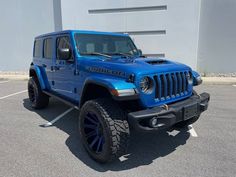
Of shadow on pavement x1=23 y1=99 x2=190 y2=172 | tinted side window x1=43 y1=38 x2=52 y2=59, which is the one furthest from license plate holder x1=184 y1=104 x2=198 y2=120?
tinted side window x1=43 y1=38 x2=52 y2=59

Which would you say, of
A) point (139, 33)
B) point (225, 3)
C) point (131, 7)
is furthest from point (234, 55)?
point (131, 7)

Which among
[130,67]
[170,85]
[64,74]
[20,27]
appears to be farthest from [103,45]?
[20,27]

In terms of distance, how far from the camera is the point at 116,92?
304cm

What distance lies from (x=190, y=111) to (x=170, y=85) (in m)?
0.48

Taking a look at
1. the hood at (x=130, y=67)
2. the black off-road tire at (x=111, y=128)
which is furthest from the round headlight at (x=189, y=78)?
the black off-road tire at (x=111, y=128)

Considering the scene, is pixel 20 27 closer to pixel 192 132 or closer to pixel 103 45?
pixel 103 45

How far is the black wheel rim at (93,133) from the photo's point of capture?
3.48 meters

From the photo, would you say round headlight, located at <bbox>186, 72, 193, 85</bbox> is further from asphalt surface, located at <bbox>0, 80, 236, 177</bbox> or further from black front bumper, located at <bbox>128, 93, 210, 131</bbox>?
asphalt surface, located at <bbox>0, 80, 236, 177</bbox>

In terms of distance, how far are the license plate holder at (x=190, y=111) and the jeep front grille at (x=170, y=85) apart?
0.30 metres

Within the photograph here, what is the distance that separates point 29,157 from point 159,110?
85.4 inches

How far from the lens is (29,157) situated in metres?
3.65

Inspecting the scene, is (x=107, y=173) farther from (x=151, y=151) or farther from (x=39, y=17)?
(x=39, y=17)

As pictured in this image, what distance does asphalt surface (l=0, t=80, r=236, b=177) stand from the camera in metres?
3.24

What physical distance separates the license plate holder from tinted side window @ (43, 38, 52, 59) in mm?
3483
